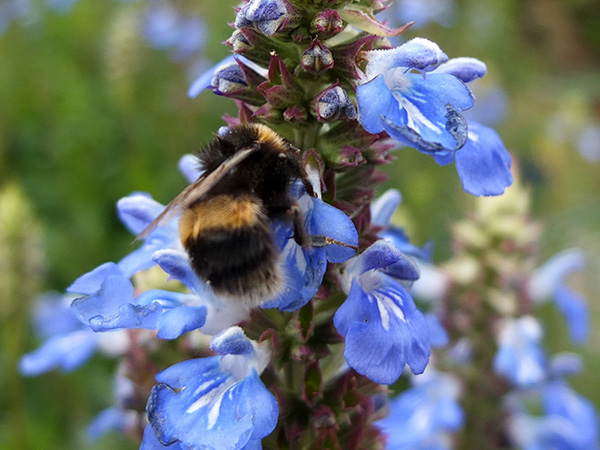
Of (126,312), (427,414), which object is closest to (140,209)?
(126,312)

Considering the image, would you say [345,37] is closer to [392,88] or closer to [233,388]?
[392,88]

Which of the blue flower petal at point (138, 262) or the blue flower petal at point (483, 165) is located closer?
the blue flower petal at point (483, 165)

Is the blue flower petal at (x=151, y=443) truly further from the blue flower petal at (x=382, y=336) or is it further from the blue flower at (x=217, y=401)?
the blue flower petal at (x=382, y=336)

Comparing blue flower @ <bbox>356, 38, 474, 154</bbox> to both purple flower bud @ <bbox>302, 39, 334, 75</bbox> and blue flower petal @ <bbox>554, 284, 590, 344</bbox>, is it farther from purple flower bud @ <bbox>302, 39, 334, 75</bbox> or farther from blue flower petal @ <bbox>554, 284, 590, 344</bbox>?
blue flower petal @ <bbox>554, 284, 590, 344</bbox>

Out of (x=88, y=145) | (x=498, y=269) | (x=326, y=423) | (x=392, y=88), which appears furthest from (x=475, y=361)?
(x=88, y=145)

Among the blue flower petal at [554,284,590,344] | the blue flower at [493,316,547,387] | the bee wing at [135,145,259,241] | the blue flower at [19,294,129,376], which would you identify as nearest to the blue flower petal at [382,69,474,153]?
the bee wing at [135,145,259,241]

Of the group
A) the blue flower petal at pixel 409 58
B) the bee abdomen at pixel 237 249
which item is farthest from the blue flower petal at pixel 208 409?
the blue flower petal at pixel 409 58
